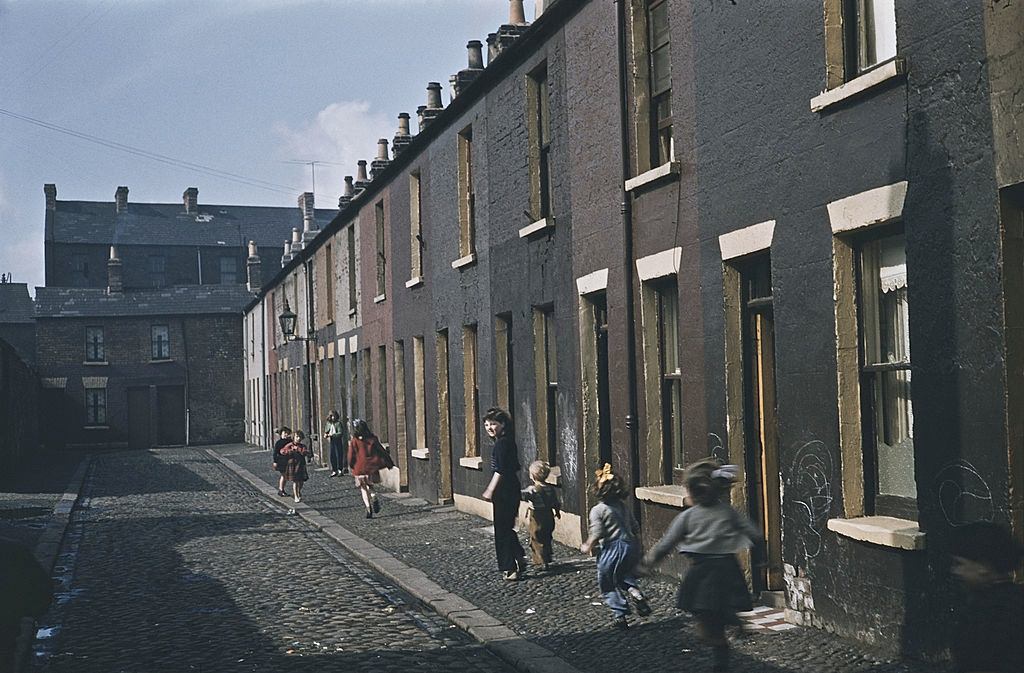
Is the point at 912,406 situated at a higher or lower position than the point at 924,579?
higher

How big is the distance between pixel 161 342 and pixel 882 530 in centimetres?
5176

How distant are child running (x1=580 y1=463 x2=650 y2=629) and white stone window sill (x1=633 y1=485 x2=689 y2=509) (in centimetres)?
129

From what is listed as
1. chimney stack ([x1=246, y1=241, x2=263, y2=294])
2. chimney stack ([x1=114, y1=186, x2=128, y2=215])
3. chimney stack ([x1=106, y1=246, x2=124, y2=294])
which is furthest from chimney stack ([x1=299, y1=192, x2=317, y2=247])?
chimney stack ([x1=106, y1=246, x2=124, y2=294])

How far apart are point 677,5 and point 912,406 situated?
16.3ft

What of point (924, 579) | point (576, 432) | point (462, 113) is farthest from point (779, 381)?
point (462, 113)

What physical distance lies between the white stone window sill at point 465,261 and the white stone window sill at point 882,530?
10.1 metres

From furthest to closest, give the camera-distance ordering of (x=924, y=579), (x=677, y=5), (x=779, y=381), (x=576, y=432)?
1. (x=576, y=432)
2. (x=677, y=5)
3. (x=779, y=381)
4. (x=924, y=579)

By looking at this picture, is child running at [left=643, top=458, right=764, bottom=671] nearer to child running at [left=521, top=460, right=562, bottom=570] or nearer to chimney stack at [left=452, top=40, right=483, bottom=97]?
child running at [left=521, top=460, right=562, bottom=570]

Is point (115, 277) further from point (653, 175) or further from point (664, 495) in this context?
point (664, 495)

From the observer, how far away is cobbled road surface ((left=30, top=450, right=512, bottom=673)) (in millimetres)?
8805

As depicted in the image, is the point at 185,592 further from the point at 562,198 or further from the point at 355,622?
the point at 562,198

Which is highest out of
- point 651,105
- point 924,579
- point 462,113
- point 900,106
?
point 462,113

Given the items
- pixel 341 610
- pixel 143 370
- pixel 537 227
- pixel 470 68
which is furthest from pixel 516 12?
Answer: pixel 143 370

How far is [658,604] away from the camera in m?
10.5
